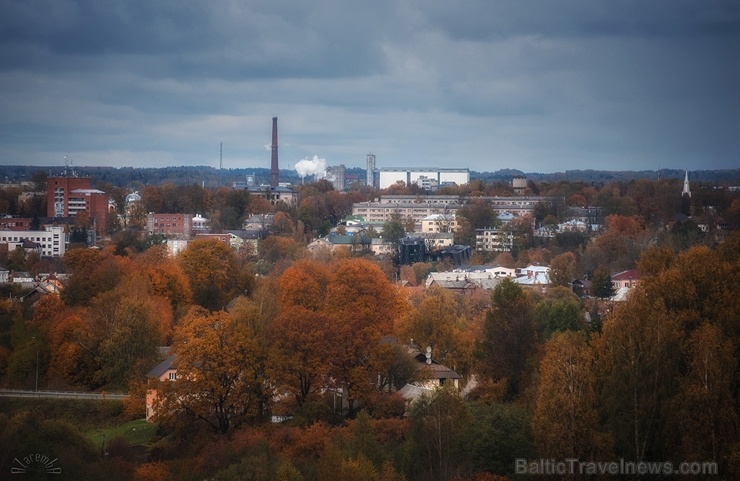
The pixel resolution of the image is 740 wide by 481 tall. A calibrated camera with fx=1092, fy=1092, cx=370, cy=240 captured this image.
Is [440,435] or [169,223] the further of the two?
[169,223]

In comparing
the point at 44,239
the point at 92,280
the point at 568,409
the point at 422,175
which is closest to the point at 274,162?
the point at 422,175

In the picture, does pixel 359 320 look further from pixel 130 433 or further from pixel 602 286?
pixel 602 286

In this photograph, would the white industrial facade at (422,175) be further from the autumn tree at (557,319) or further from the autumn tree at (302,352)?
the autumn tree at (302,352)

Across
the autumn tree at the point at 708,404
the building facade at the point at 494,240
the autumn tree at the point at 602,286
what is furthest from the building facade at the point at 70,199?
the autumn tree at the point at 708,404

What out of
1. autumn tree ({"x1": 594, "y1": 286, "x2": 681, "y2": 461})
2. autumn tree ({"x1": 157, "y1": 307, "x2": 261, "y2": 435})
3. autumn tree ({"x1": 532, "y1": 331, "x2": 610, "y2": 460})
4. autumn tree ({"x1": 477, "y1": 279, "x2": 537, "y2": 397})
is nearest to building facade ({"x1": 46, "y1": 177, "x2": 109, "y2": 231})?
autumn tree ({"x1": 477, "y1": 279, "x2": 537, "y2": 397})

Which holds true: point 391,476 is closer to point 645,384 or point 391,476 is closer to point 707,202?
point 645,384

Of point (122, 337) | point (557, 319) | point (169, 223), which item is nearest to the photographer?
point (122, 337)

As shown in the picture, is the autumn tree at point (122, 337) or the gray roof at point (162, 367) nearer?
the gray roof at point (162, 367)

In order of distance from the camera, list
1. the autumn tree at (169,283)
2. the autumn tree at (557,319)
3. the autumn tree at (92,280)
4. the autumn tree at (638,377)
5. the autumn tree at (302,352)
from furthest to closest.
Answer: the autumn tree at (169,283) → the autumn tree at (92,280) → the autumn tree at (557,319) → the autumn tree at (302,352) → the autumn tree at (638,377)
